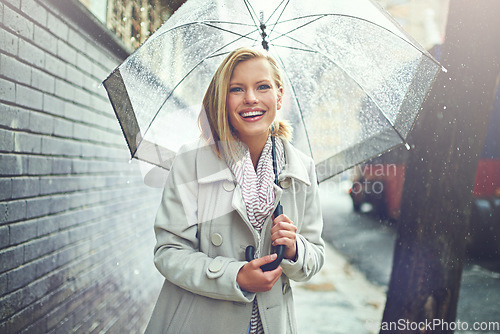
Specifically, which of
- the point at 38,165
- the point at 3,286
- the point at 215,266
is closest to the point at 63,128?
the point at 38,165

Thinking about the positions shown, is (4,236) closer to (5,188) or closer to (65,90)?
(5,188)

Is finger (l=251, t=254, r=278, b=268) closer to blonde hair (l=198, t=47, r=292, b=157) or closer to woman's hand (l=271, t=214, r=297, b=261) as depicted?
woman's hand (l=271, t=214, r=297, b=261)

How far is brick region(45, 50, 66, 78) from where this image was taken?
Answer: 319 centimetres

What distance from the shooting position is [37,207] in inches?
119

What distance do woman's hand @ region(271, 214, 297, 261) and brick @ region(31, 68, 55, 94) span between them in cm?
216

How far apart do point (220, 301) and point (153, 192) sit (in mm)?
5672

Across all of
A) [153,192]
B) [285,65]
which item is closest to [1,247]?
[285,65]

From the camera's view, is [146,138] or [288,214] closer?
[288,214]

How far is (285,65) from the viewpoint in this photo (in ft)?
8.38

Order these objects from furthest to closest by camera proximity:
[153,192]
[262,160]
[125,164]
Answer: [153,192] → [125,164] → [262,160]

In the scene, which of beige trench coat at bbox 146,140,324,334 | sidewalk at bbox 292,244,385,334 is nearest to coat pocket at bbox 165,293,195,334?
beige trench coat at bbox 146,140,324,334

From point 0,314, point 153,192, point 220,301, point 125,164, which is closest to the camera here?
point 220,301

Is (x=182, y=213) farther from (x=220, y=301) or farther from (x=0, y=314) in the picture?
(x=0, y=314)

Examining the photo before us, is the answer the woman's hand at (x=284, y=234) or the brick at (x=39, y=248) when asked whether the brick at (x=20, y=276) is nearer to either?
the brick at (x=39, y=248)
